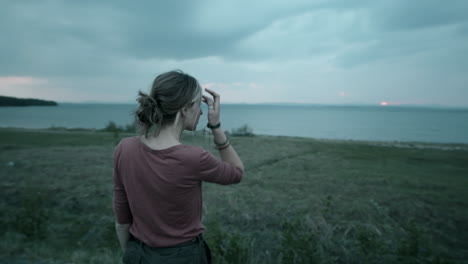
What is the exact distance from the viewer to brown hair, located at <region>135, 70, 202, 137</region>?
51.2 inches

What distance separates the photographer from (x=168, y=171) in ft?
4.22

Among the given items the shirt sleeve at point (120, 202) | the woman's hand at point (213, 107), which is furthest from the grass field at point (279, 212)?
the shirt sleeve at point (120, 202)

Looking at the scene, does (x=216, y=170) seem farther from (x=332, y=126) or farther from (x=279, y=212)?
(x=332, y=126)

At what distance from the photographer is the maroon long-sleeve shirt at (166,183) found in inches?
50.8

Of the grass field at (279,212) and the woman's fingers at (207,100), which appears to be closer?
the woman's fingers at (207,100)

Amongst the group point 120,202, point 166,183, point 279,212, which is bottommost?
point 279,212

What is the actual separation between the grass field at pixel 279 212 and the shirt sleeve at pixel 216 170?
13.9 inches

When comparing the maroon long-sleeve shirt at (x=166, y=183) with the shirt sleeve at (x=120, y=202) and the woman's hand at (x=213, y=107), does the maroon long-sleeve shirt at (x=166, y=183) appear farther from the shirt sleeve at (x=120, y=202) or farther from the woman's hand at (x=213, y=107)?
the woman's hand at (x=213, y=107)

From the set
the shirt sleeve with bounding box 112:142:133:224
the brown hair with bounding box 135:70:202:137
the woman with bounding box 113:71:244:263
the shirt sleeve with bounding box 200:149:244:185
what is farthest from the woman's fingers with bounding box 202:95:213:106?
the shirt sleeve with bounding box 112:142:133:224

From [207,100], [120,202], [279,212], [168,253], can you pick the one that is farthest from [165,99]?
[279,212]

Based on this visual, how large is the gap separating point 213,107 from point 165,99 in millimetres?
338

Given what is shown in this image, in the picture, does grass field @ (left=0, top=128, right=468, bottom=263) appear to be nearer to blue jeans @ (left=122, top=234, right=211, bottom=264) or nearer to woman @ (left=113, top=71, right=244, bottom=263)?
woman @ (left=113, top=71, right=244, bottom=263)

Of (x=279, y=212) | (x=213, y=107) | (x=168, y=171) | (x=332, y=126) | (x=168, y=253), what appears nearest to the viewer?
(x=168, y=171)

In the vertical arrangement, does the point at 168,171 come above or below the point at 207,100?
below
